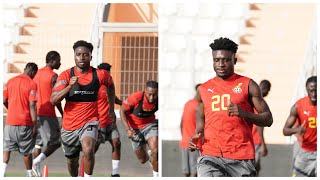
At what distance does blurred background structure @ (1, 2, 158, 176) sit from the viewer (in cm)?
2316

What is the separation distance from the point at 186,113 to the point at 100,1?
200 inches

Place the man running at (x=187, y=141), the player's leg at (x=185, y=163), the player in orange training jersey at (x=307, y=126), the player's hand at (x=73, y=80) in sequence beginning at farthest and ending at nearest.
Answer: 1. the player's leg at (x=185, y=163)
2. the man running at (x=187, y=141)
3. the player in orange training jersey at (x=307, y=126)
4. the player's hand at (x=73, y=80)

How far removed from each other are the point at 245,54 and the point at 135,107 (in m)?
6.03

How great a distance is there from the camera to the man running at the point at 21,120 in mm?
19406

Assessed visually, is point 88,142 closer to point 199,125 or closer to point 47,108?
point 199,125

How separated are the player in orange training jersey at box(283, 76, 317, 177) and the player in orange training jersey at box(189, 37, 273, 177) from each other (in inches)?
190

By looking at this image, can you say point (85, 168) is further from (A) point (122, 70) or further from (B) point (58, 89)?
(A) point (122, 70)

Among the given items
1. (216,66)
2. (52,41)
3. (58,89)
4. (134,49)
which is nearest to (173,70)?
(134,49)

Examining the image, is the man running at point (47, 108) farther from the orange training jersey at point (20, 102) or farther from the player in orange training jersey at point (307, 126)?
the player in orange training jersey at point (307, 126)

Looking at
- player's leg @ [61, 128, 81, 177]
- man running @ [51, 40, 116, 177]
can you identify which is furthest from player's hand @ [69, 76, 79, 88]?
player's leg @ [61, 128, 81, 177]

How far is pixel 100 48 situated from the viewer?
2433cm

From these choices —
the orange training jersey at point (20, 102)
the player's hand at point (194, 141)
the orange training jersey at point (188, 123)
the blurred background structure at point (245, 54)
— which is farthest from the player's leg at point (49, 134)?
the player's hand at point (194, 141)

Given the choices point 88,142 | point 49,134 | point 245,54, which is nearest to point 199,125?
point 88,142

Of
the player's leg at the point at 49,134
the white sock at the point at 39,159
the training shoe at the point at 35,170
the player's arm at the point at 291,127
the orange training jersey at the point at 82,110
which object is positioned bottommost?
the training shoe at the point at 35,170
